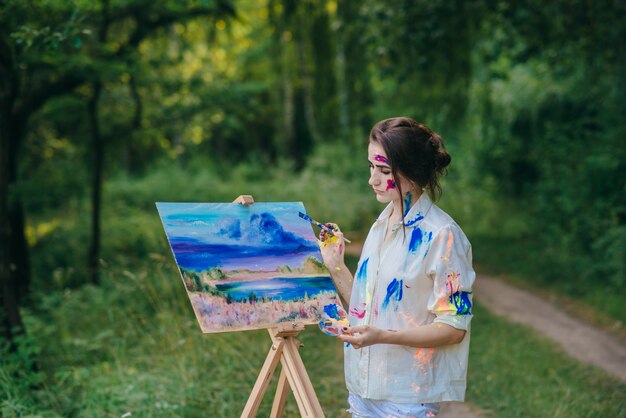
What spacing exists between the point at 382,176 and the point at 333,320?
0.53 metres

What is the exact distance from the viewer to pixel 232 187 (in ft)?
57.3

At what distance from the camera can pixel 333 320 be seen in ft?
8.05

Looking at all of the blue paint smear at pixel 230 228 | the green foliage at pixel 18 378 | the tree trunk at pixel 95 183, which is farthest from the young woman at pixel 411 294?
the tree trunk at pixel 95 183

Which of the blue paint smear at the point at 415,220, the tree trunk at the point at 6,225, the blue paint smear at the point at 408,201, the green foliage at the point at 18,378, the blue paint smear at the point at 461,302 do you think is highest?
the blue paint smear at the point at 408,201

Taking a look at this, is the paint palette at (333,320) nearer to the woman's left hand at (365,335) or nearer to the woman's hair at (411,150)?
the woman's left hand at (365,335)

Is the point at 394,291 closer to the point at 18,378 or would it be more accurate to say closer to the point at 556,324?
the point at 18,378

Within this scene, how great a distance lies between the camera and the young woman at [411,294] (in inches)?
88.4

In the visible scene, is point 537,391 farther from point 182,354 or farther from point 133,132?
point 133,132

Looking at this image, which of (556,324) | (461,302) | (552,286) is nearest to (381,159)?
(461,302)

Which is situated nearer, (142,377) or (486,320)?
(142,377)

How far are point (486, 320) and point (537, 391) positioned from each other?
261 centimetres

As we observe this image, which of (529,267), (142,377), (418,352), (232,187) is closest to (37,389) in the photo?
(142,377)

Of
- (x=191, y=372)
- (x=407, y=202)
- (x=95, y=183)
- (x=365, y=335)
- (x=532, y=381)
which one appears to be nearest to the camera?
(x=365, y=335)

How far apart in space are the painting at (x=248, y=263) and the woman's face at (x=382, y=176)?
0.61 metres
